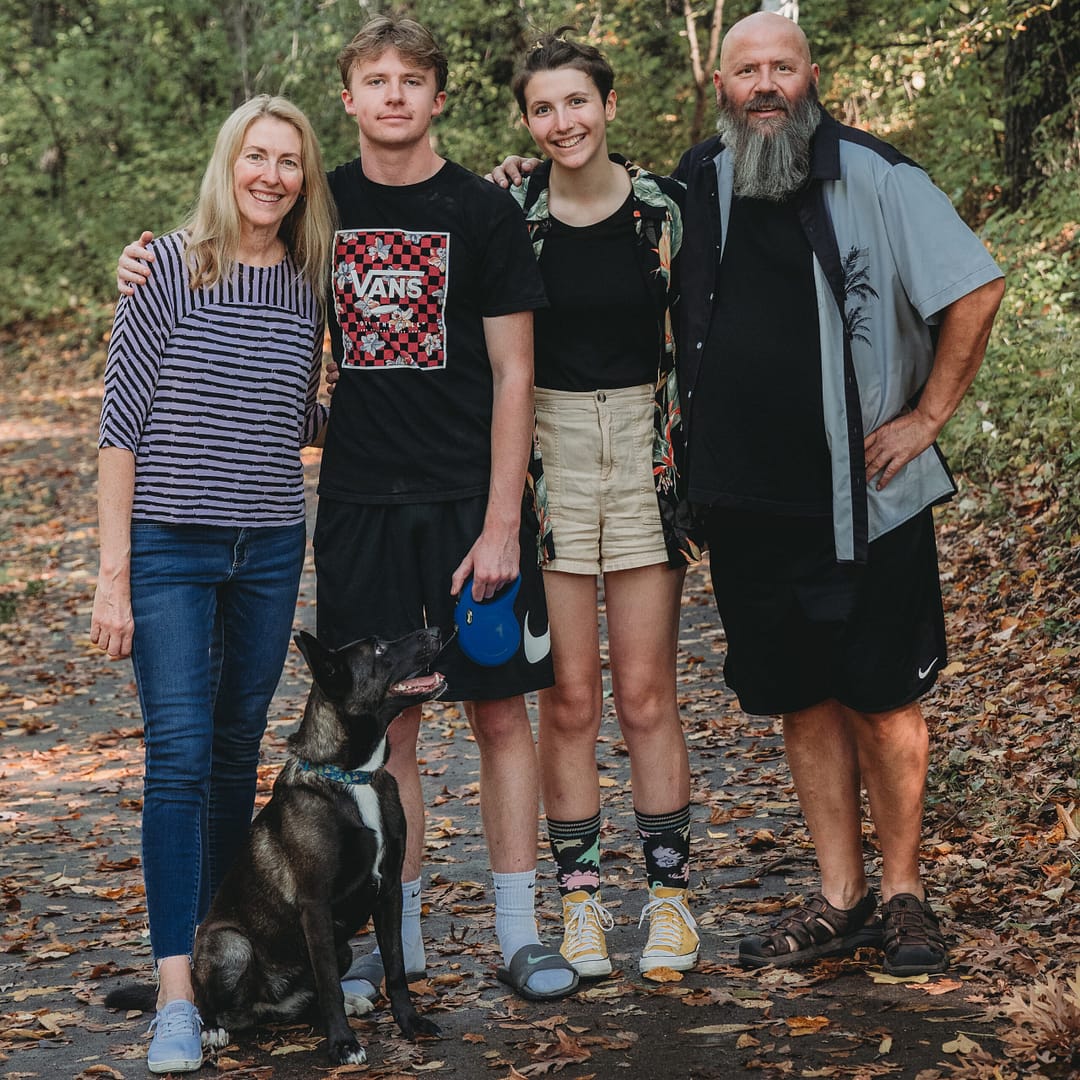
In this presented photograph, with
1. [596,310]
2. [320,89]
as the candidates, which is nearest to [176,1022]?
[596,310]

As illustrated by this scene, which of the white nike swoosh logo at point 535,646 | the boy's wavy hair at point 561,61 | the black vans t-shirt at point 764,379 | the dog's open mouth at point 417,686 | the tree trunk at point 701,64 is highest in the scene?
the tree trunk at point 701,64

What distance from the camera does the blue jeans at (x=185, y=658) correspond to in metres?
3.57

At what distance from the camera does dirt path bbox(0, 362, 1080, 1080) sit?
3.41 metres

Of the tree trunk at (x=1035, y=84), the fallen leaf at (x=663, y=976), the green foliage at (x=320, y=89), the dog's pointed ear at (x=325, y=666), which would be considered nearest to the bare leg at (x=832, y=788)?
the fallen leaf at (x=663, y=976)

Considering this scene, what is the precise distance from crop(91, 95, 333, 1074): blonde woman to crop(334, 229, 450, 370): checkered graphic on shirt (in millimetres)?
88

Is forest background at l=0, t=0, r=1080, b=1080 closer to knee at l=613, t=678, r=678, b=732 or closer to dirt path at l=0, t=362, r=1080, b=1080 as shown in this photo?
dirt path at l=0, t=362, r=1080, b=1080

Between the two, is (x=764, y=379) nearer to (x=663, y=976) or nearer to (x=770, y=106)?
(x=770, y=106)

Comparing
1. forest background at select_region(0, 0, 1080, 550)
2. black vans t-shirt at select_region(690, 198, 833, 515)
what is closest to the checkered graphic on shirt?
black vans t-shirt at select_region(690, 198, 833, 515)

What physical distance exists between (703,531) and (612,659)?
0.48 m

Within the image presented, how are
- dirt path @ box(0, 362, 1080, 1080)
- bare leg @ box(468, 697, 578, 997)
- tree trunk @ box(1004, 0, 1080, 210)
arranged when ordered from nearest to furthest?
dirt path @ box(0, 362, 1080, 1080) → bare leg @ box(468, 697, 578, 997) → tree trunk @ box(1004, 0, 1080, 210)

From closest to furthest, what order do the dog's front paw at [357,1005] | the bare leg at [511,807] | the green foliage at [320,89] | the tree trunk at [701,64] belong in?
1. the dog's front paw at [357,1005]
2. the bare leg at [511,807]
3. the green foliage at [320,89]
4. the tree trunk at [701,64]

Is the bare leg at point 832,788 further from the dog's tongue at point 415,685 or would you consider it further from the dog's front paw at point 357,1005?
the dog's front paw at point 357,1005

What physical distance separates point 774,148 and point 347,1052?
260 centimetres

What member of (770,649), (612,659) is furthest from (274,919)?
(770,649)
